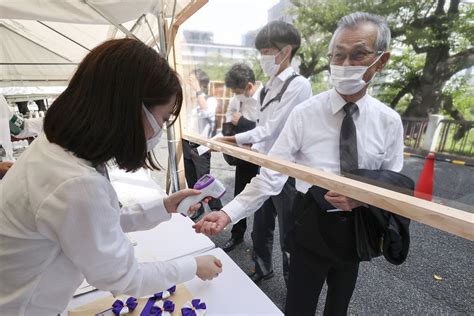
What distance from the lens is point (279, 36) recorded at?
1.41 meters

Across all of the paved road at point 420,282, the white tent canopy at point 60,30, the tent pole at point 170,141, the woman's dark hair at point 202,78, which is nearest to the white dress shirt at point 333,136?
the white tent canopy at point 60,30

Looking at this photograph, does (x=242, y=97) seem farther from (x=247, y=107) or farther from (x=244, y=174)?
(x=244, y=174)

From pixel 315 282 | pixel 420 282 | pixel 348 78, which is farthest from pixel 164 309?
pixel 420 282

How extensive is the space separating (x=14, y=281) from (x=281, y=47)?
142 cm

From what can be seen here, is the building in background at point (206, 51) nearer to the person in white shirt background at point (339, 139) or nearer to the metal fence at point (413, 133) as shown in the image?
the person in white shirt background at point (339, 139)

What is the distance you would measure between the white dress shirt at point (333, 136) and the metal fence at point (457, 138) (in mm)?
118

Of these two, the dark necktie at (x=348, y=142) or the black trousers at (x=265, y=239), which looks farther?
the black trousers at (x=265, y=239)

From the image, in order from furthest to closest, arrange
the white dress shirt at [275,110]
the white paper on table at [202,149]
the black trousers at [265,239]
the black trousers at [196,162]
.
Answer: the black trousers at [196,162] → the white paper on table at [202,149] → the black trousers at [265,239] → the white dress shirt at [275,110]

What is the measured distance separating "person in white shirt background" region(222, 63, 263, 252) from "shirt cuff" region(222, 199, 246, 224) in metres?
0.86

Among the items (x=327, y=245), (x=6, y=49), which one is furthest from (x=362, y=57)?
(x=6, y=49)

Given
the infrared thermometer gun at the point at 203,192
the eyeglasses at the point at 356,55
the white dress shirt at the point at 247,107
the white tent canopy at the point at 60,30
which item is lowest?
the infrared thermometer gun at the point at 203,192

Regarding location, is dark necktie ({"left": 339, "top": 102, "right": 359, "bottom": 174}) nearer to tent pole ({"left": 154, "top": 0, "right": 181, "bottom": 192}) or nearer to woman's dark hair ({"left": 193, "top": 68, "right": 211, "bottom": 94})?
tent pole ({"left": 154, "top": 0, "right": 181, "bottom": 192})

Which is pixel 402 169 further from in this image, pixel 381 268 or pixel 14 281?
pixel 381 268

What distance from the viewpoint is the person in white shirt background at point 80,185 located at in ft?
1.71
